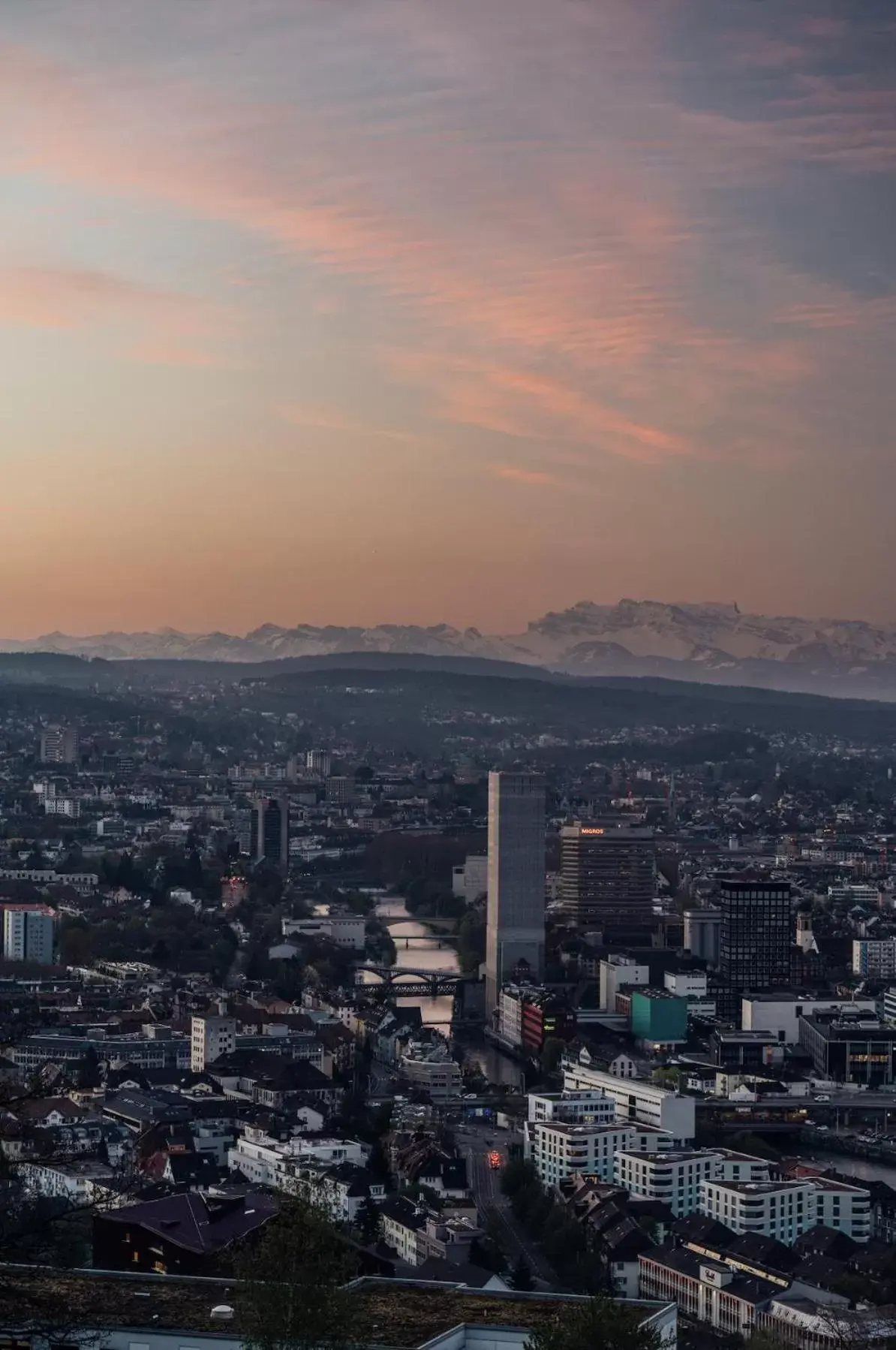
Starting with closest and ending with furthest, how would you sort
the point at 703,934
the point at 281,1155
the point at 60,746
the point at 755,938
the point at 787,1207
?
the point at 787,1207 < the point at 281,1155 < the point at 755,938 < the point at 703,934 < the point at 60,746

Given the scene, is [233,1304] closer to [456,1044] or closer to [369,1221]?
[369,1221]

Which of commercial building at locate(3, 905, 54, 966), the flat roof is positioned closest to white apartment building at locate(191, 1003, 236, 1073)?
A: commercial building at locate(3, 905, 54, 966)

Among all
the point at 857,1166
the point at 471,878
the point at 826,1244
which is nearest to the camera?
the point at 826,1244

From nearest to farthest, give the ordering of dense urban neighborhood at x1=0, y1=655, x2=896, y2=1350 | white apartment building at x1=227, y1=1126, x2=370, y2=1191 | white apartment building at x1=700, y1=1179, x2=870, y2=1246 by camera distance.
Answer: dense urban neighborhood at x1=0, y1=655, x2=896, y2=1350, white apartment building at x1=700, y1=1179, x2=870, y2=1246, white apartment building at x1=227, y1=1126, x2=370, y2=1191

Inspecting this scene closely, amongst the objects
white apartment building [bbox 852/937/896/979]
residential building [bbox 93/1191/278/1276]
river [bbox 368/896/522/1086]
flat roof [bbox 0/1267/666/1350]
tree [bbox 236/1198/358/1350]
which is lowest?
river [bbox 368/896/522/1086]

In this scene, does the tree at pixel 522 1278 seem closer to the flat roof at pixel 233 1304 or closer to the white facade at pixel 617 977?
the flat roof at pixel 233 1304

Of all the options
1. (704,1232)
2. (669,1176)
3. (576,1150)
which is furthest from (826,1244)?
(576,1150)

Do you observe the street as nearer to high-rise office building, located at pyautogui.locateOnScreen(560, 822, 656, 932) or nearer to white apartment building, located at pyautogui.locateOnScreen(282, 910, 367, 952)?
white apartment building, located at pyautogui.locateOnScreen(282, 910, 367, 952)
